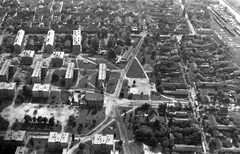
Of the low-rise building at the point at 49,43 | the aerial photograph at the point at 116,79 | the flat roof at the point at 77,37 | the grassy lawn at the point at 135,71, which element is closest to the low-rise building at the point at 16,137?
the aerial photograph at the point at 116,79

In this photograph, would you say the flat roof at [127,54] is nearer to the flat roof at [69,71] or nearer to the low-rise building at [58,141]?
the flat roof at [69,71]

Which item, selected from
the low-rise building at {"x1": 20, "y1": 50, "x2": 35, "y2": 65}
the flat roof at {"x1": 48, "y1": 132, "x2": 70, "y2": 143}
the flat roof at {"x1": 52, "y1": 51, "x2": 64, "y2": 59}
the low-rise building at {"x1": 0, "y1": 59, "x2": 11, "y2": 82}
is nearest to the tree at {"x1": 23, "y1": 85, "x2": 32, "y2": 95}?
the low-rise building at {"x1": 0, "y1": 59, "x2": 11, "y2": 82}

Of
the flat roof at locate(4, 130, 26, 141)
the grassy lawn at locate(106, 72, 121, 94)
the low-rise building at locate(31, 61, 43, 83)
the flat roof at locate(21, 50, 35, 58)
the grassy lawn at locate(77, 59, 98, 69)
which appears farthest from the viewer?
the grassy lawn at locate(77, 59, 98, 69)

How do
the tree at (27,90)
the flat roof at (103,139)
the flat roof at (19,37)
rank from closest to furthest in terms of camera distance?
the flat roof at (103,139) → the tree at (27,90) → the flat roof at (19,37)

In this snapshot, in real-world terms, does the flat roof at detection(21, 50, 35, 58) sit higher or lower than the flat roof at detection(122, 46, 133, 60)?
higher

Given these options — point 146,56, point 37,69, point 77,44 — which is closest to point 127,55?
point 146,56

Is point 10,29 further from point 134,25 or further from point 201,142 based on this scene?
point 201,142

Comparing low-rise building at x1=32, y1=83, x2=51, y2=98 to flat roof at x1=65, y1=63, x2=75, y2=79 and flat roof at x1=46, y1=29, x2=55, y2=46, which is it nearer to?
flat roof at x1=65, y1=63, x2=75, y2=79
